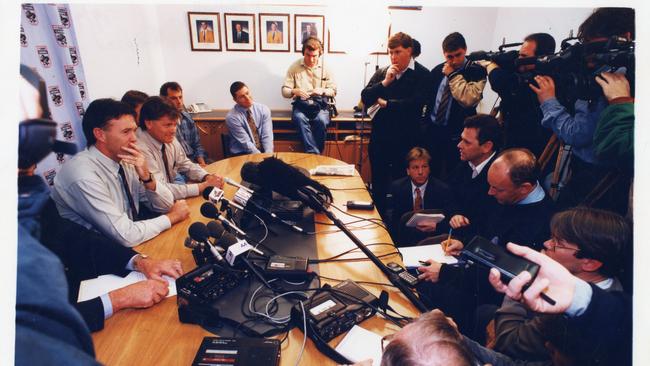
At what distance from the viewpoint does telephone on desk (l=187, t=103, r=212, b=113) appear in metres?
4.46

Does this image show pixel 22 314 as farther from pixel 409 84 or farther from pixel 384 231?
pixel 409 84

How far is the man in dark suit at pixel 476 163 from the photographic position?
201cm

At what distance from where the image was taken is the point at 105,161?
4.79ft

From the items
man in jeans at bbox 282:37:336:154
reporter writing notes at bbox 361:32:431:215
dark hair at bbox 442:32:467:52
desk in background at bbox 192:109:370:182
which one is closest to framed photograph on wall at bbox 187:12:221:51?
desk in background at bbox 192:109:370:182

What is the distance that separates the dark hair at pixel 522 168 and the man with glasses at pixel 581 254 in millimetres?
525

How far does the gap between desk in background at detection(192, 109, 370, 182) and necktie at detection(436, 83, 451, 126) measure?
1477 millimetres

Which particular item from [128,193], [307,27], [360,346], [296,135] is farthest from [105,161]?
[307,27]

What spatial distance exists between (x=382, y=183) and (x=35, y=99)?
2909 millimetres

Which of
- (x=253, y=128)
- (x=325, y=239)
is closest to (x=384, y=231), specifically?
(x=325, y=239)

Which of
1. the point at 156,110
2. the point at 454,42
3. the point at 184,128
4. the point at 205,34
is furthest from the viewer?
the point at 205,34

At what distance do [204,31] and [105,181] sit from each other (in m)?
3.51

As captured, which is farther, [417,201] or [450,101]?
[450,101]

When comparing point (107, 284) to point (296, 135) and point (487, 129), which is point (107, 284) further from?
point (296, 135)

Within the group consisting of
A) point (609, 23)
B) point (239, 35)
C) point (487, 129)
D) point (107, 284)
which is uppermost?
point (239, 35)
